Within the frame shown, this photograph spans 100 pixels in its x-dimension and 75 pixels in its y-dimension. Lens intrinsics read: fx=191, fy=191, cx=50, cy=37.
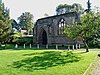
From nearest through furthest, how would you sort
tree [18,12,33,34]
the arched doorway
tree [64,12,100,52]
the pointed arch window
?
tree [64,12,100,52]
the pointed arch window
the arched doorway
tree [18,12,33,34]

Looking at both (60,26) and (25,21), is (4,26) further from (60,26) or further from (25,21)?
(25,21)

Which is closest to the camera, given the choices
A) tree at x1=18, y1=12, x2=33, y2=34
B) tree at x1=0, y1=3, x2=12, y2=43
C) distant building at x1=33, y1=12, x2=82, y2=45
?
tree at x1=0, y1=3, x2=12, y2=43

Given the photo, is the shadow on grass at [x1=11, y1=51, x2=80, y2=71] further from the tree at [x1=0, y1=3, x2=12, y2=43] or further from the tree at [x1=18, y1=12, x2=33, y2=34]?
the tree at [x1=18, y1=12, x2=33, y2=34]

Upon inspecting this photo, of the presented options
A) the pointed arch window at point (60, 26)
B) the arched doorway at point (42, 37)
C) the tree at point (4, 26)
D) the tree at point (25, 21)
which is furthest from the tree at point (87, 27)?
the tree at point (25, 21)

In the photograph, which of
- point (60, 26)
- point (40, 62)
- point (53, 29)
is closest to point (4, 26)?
point (53, 29)

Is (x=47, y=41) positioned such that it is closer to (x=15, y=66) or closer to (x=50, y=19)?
(x=50, y=19)

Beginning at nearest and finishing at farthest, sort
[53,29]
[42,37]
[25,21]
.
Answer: [53,29] → [42,37] → [25,21]

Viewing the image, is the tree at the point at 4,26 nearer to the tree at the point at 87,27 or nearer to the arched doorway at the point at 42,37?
the arched doorway at the point at 42,37

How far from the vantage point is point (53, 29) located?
1818 inches

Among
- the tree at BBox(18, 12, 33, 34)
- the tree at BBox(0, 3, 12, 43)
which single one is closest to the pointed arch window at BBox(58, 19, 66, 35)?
the tree at BBox(0, 3, 12, 43)

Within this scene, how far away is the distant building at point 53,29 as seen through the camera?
42312 mm

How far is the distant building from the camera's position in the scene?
139 feet

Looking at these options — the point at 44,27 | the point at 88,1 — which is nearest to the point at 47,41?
the point at 44,27

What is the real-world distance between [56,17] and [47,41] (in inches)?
258
